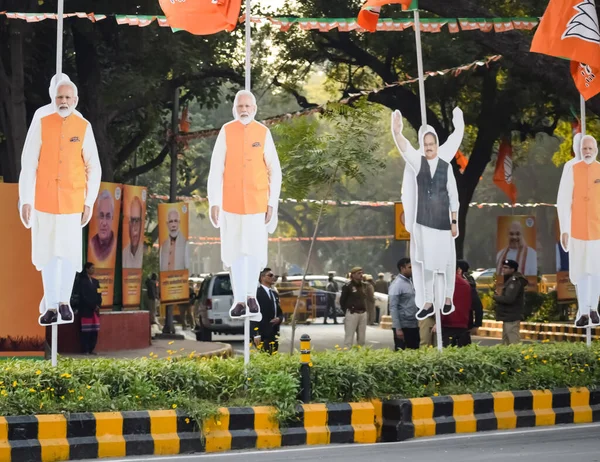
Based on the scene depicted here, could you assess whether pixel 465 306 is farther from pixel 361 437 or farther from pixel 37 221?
→ pixel 37 221

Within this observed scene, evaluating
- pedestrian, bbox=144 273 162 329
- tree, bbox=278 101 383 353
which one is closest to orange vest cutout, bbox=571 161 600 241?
tree, bbox=278 101 383 353

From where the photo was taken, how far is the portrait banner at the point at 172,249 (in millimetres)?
24109

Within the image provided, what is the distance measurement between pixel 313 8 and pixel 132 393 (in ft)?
57.7

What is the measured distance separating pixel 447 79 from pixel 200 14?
17384mm

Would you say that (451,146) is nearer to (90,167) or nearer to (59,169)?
(90,167)

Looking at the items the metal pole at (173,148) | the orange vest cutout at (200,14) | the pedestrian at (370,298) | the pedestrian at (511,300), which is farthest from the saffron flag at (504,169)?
the orange vest cutout at (200,14)

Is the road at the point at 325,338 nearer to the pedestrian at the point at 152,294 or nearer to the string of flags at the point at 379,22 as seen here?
the pedestrian at the point at 152,294

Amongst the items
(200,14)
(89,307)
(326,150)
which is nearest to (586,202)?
(326,150)

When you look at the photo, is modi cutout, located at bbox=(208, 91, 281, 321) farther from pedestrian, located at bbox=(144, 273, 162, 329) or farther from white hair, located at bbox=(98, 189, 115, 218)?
pedestrian, located at bbox=(144, 273, 162, 329)

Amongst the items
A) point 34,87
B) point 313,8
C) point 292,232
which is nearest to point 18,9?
point 34,87

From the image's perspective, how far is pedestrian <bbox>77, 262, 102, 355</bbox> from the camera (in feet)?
65.1

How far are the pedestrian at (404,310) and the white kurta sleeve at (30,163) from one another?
6.26 m

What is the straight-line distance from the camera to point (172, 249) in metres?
24.2

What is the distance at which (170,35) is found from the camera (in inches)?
906
